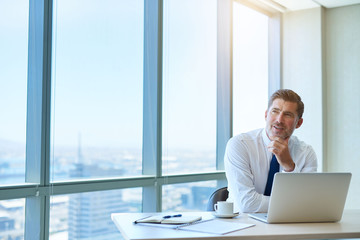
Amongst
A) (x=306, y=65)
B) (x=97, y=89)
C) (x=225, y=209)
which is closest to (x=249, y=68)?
(x=306, y=65)

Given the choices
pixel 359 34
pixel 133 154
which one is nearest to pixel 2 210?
Answer: pixel 133 154

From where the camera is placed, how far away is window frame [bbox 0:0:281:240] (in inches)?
123

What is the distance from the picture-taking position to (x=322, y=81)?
5.67 metres

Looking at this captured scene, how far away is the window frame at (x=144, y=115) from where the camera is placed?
3129 mm

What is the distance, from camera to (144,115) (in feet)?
13.3

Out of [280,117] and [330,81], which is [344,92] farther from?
[280,117]

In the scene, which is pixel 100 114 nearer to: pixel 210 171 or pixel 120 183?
pixel 120 183

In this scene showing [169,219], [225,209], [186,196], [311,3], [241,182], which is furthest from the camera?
[311,3]

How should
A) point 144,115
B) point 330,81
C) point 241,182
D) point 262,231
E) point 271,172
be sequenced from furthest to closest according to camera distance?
point 330,81 → point 144,115 → point 271,172 → point 241,182 → point 262,231

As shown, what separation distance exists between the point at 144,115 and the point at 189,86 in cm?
65

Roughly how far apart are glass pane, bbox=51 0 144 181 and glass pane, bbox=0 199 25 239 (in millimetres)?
288

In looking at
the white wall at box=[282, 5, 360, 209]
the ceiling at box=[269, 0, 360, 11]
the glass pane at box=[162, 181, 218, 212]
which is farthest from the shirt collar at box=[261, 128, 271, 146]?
the ceiling at box=[269, 0, 360, 11]

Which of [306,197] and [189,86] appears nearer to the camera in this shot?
[306,197]

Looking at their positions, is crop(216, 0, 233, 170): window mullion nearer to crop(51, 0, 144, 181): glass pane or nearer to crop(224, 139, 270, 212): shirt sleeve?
crop(51, 0, 144, 181): glass pane
